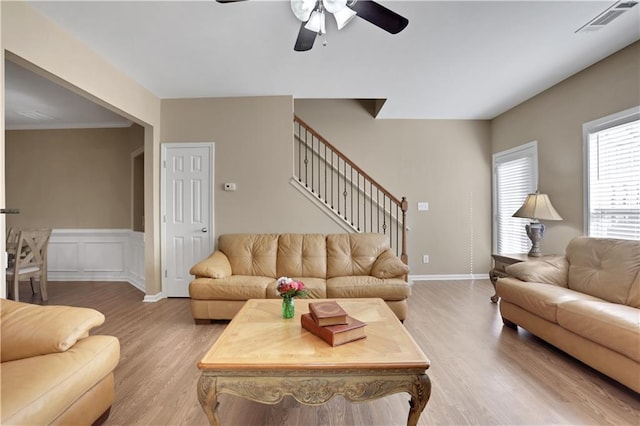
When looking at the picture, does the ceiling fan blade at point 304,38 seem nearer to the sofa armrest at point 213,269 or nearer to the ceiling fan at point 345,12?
the ceiling fan at point 345,12

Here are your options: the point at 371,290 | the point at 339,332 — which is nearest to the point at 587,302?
the point at 371,290

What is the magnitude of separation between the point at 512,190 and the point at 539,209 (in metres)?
1.27

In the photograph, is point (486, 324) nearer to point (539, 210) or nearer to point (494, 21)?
point (539, 210)

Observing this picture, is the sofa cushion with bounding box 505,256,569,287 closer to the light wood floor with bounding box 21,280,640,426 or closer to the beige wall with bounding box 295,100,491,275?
the light wood floor with bounding box 21,280,640,426

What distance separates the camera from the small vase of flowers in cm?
194

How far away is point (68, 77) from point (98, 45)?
465 mm

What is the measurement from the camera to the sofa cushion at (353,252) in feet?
11.8

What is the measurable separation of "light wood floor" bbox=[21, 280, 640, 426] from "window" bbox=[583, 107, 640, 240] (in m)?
1.53

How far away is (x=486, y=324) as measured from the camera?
308cm

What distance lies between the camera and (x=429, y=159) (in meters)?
5.12

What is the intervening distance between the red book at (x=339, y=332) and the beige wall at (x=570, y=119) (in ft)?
11.1

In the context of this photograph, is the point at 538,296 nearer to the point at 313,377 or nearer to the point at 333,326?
the point at 333,326

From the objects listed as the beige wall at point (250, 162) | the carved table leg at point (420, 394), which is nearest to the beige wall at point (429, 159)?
the beige wall at point (250, 162)

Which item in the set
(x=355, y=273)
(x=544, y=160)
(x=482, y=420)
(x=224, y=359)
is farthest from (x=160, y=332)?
(x=544, y=160)
